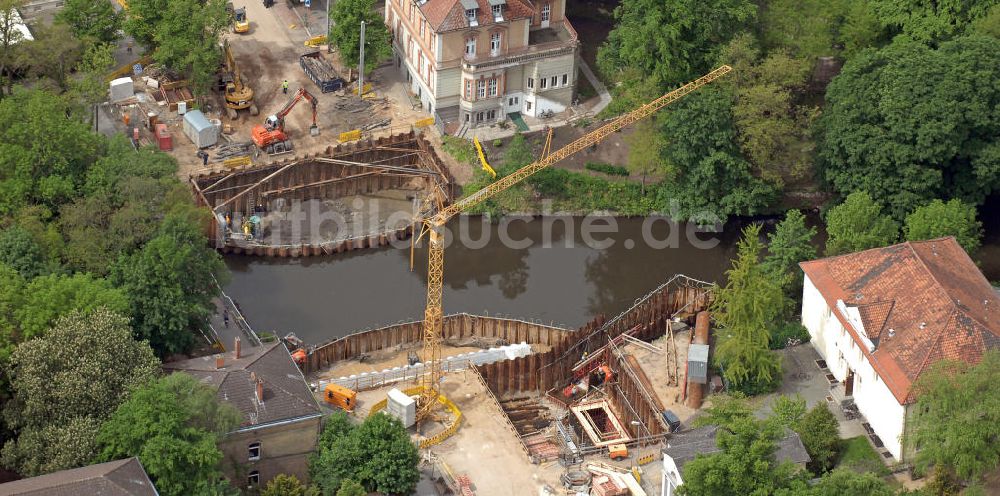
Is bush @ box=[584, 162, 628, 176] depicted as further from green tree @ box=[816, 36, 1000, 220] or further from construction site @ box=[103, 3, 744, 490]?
green tree @ box=[816, 36, 1000, 220]

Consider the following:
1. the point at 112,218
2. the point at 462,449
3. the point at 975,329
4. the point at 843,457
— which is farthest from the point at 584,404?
the point at 112,218

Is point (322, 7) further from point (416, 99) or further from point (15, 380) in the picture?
point (15, 380)

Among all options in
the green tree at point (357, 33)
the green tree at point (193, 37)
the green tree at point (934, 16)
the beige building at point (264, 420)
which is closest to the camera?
the beige building at point (264, 420)

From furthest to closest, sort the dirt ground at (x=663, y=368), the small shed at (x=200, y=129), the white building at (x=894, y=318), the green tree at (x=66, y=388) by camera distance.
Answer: the small shed at (x=200, y=129)
the dirt ground at (x=663, y=368)
the white building at (x=894, y=318)
the green tree at (x=66, y=388)

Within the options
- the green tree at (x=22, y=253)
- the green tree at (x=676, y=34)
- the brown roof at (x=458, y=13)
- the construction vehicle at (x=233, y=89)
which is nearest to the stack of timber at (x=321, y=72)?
the construction vehicle at (x=233, y=89)

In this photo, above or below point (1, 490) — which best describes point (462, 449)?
below

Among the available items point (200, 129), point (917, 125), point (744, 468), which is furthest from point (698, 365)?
point (200, 129)

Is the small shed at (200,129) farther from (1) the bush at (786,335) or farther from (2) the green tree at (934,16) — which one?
(2) the green tree at (934,16)
